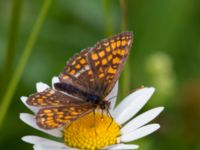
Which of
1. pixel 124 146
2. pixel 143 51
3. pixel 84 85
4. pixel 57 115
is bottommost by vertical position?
pixel 124 146

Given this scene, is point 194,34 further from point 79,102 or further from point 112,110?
point 79,102

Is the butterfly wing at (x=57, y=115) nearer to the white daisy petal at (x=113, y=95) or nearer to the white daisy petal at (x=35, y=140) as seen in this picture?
the white daisy petal at (x=35, y=140)

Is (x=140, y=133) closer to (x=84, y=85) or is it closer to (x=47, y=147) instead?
(x=47, y=147)

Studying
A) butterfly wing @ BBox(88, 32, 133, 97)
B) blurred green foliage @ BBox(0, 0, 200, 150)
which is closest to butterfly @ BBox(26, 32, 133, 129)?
butterfly wing @ BBox(88, 32, 133, 97)

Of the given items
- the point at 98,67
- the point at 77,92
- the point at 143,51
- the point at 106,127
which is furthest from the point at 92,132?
the point at 143,51

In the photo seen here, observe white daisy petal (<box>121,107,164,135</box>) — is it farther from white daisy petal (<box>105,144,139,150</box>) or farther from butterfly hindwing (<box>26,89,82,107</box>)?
butterfly hindwing (<box>26,89,82,107</box>)

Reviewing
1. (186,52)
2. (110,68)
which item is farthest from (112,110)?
(186,52)
